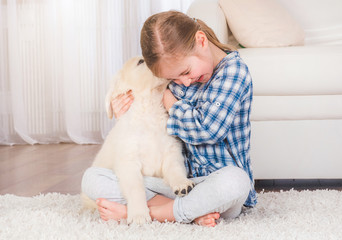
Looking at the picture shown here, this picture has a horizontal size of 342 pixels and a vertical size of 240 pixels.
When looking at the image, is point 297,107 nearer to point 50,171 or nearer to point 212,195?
point 212,195

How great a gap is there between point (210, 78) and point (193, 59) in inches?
4.4

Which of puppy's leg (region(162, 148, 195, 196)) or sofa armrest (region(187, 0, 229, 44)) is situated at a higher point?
sofa armrest (region(187, 0, 229, 44))

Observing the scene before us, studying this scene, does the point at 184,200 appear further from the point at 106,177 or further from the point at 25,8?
the point at 25,8

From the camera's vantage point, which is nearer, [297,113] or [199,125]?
[199,125]

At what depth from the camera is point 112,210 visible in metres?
1.30

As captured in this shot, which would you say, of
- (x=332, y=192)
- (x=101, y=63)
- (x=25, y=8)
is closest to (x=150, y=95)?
(x=332, y=192)

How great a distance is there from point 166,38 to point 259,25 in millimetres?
995

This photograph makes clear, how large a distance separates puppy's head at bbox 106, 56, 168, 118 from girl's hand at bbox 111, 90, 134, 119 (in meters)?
0.01

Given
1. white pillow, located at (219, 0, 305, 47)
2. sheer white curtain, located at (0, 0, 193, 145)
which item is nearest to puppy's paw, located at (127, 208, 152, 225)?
white pillow, located at (219, 0, 305, 47)

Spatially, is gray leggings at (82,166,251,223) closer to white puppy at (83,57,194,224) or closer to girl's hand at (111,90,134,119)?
white puppy at (83,57,194,224)

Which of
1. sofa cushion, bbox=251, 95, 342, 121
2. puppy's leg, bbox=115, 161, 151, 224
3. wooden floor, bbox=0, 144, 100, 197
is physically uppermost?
sofa cushion, bbox=251, 95, 342, 121

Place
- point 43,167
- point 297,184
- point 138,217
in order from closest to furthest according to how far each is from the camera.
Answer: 1. point 138,217
2. point 297,184
3. point 43,167

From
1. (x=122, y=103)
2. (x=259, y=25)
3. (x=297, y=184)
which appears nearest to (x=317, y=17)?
(x=259, y=25)

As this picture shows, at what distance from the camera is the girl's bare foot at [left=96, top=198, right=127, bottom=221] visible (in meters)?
1.29
